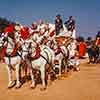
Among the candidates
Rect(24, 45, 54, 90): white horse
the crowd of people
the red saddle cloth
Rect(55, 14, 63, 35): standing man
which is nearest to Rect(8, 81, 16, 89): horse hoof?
the crowd of people

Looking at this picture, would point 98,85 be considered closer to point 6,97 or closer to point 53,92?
point 53,92

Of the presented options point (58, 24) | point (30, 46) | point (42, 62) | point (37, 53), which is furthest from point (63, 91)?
point (58, 24)

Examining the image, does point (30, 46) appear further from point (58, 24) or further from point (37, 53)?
point (58, 24)

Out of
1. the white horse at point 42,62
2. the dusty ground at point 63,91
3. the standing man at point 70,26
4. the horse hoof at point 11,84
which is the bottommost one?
the dusty ground at point 63,91

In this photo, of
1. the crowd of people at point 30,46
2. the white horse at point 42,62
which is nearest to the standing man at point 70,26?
the crowd of people at point 30,46

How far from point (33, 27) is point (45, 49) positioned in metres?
1.14

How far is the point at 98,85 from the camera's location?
714 inches

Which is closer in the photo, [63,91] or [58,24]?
[63,91]

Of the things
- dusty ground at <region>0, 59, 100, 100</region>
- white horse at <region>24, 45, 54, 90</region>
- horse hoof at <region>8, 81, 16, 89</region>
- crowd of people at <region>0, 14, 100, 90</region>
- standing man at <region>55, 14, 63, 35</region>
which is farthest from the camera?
standing man at <region>55, 14, 63, 35</region>

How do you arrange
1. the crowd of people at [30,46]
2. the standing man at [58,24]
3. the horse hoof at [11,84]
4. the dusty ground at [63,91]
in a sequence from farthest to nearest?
the standing man at [58,24] → the horse hoof at [11,84] → the crowd of people at [30,46] → the dusty ground at [63,91]

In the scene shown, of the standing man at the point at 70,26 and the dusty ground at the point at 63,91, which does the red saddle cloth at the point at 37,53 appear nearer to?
the dusty ground at the point at 63,91

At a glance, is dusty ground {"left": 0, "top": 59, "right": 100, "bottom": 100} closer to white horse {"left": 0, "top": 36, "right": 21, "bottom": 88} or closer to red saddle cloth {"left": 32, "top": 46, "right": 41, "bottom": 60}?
white horse {"left": 0, "top": 36, "right": 21, "bottom": 88}

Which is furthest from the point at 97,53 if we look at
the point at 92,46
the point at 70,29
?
the point at 70,29

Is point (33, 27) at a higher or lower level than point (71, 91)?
higher
